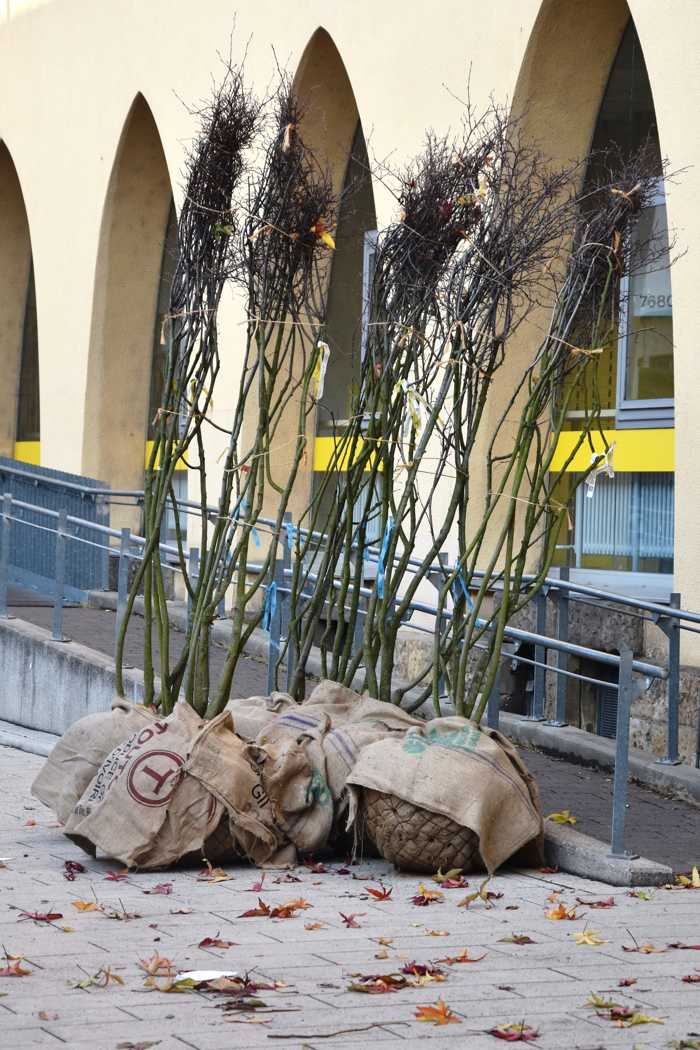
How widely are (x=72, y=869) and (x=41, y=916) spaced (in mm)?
904

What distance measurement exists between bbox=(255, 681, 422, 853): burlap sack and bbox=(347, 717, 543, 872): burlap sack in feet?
0.62

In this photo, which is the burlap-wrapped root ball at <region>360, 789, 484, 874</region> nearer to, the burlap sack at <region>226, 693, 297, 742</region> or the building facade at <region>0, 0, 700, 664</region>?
the burlap sack at <region>226, 693, 297, 742</region>

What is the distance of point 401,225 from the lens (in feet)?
24.2

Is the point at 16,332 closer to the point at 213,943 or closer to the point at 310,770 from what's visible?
the point at 310,770

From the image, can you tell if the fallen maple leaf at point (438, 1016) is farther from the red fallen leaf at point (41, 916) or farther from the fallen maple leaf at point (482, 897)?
the red fallen leaf at point (41, 916)

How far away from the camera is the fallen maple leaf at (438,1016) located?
4.29 metres

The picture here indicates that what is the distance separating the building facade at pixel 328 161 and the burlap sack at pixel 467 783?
139 inches

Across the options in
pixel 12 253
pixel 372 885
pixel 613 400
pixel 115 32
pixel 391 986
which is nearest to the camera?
pixel 391 986

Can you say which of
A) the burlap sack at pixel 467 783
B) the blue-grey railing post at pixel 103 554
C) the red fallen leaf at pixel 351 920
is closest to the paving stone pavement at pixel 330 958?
the red fallen leaf at pixel 351 920

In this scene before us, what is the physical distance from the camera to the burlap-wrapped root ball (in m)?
6.25

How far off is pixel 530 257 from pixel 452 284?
37cm

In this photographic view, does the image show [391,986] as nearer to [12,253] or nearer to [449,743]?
[449,743]

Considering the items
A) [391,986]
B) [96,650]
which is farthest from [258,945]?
[96,650]

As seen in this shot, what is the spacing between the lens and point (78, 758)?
687 centimetres
